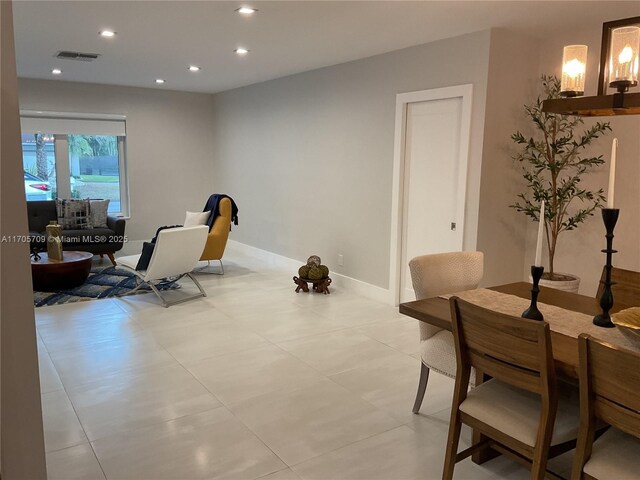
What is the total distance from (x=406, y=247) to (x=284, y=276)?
1923mm

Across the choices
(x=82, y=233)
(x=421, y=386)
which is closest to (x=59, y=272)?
(x=82, y=233)

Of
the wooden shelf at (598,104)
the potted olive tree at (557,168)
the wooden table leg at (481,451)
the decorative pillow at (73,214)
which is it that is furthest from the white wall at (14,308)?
the decorative pillow at (73,214)

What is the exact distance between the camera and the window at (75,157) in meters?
7.25

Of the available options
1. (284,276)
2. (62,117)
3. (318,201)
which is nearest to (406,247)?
(318,201)

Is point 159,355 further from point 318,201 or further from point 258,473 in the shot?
point 318,201

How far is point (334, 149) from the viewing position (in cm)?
576

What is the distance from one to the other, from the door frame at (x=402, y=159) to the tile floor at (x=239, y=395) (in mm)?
465

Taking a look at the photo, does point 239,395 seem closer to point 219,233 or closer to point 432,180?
point 432,180

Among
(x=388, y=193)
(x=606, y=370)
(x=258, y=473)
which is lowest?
(x=258, y=473)

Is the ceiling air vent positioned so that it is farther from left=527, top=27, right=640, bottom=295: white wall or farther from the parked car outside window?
left=527, top=27, right=640, bottom=295: white wall

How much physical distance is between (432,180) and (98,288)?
374 cm

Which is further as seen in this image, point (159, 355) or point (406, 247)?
point (406, 247)

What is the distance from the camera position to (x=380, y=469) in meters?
2.43

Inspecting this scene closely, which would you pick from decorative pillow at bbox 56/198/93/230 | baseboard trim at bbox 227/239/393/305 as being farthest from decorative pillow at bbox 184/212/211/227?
decorative pillow at bbox 56/198/93/230
